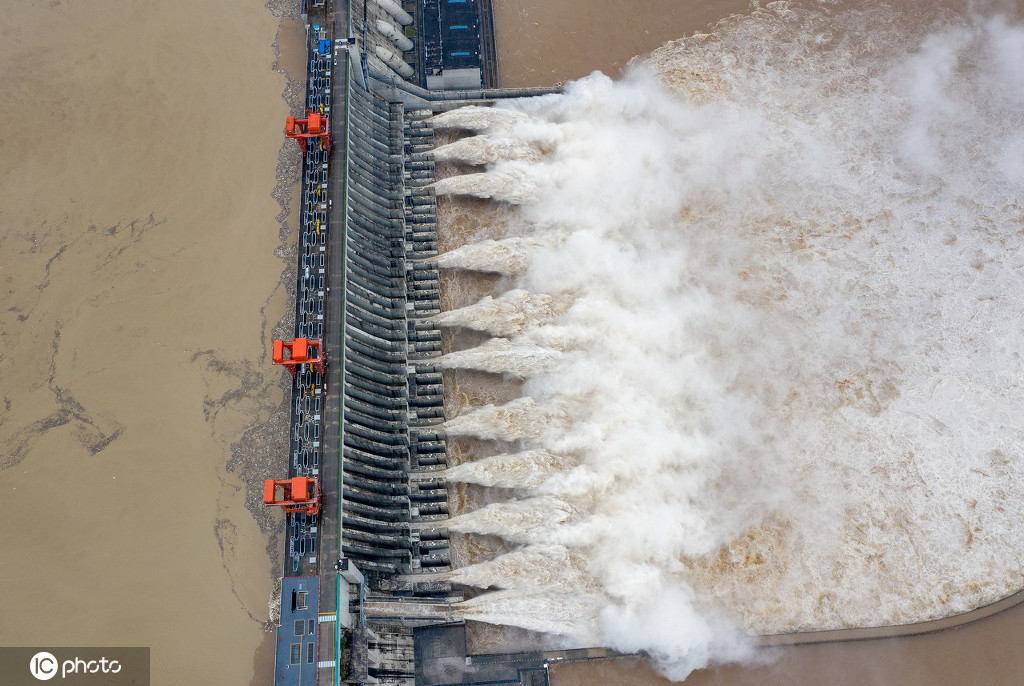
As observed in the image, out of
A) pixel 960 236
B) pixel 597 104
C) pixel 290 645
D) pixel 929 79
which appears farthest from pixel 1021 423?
pixel 290 645

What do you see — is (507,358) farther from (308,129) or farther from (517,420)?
(308,129)

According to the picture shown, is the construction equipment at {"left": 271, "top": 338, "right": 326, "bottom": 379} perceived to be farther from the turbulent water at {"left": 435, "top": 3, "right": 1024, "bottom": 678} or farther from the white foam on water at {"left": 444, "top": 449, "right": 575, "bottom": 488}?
the white foam on water at {"left": 444, "top": 449, "right": 575, "bottom": 488}

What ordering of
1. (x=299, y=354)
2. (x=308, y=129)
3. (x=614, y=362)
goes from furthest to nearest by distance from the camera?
(x=308, y=129)
(x=614, y=362)
(x=299, y=354)

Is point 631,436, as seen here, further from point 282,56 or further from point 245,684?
point 282,56

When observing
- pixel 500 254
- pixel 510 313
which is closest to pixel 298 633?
pixel 510 313

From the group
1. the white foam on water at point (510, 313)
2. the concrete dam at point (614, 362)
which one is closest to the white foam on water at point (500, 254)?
the concrete dam at point (614, 362)

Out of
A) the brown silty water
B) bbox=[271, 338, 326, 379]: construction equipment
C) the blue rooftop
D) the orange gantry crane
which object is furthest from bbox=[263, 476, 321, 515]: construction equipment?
the orange gantry crane

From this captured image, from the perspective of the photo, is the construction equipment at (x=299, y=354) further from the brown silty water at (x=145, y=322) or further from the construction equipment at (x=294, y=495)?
the construction equipment at (x=294, y=495)
